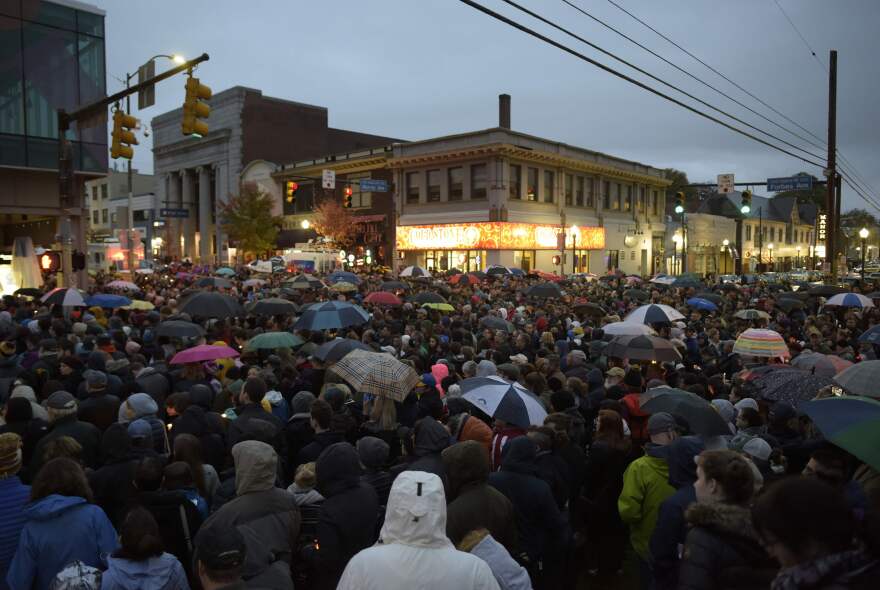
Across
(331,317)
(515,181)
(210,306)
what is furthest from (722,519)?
(515,181)

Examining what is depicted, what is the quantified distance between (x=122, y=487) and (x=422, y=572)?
3.07 meters

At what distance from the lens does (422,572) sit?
2812mm

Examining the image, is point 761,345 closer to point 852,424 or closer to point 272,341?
point 852,424

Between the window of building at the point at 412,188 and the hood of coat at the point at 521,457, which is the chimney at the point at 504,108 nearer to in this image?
the window of building at the point at 412,188

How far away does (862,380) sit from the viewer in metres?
6.46

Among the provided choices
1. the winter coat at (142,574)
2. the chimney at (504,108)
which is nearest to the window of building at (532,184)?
the chimney at (504,108)

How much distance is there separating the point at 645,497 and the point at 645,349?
18.0 feet

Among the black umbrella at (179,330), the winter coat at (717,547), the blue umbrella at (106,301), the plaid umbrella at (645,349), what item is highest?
the blue umbrella at (106,301)

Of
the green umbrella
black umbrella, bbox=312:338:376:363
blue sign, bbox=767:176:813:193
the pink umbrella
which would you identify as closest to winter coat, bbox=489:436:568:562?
black umbrella, bbox=312:338:376:363

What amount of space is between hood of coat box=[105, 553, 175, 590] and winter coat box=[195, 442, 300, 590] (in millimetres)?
370

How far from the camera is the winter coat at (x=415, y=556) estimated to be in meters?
2.81

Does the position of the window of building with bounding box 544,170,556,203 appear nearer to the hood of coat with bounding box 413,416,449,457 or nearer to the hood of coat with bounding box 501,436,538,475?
the hood of coat with bounding box 413,416,449,457

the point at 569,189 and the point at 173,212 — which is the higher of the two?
the point at 569,189

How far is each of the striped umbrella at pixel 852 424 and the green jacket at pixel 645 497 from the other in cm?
116
